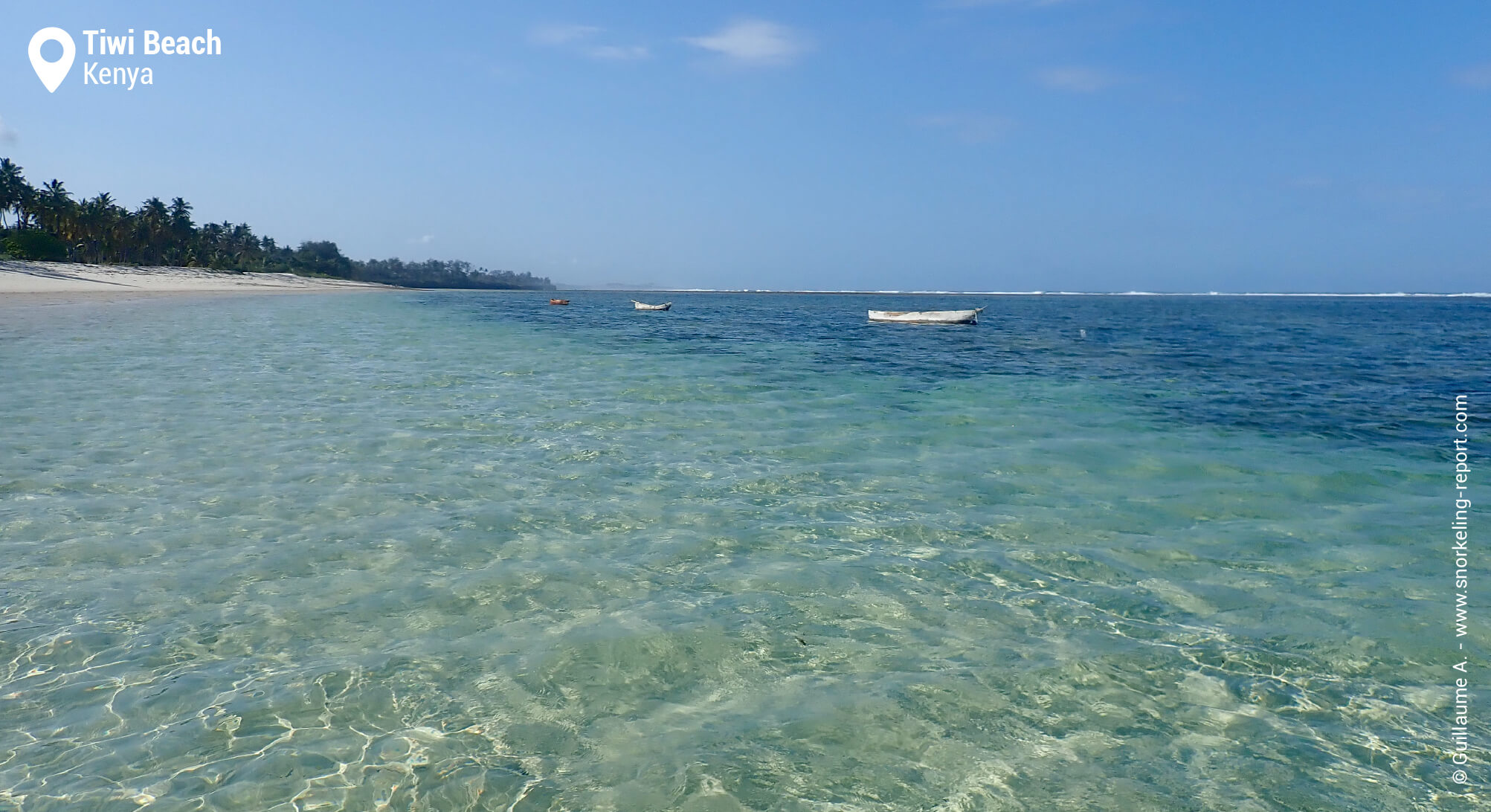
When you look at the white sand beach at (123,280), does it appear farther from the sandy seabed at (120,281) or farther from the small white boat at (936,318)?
the small white boat at (936,318)

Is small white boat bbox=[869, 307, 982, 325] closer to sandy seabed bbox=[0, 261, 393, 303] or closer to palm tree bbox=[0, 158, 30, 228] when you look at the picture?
sandy seabed bbox=[0, 261, 393, 303]

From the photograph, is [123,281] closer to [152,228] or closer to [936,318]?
[152,228]

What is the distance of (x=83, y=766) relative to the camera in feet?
14.3

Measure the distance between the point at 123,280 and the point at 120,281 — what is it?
975 millimetres

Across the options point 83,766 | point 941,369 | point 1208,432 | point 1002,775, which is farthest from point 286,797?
point 941,369

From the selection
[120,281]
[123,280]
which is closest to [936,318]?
[120,281]

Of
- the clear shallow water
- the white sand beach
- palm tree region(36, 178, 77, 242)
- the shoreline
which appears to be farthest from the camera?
palm tree region(36, 178, 77, 242)

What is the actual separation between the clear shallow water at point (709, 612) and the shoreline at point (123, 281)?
234 ft

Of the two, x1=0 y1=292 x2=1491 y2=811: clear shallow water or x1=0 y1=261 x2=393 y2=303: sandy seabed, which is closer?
x1=0 y1=292 x2=1491 y2=811: clear shallow water

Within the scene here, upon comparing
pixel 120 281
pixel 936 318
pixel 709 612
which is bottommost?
pixel 709 612

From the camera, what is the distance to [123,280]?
281 ft

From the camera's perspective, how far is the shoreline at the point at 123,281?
69.1m

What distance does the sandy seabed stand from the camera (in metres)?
68.9

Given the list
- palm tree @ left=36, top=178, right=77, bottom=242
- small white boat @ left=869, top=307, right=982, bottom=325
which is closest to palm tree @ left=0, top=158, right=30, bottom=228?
palm tree @ left=36, top=178, right=77, bottom=242
